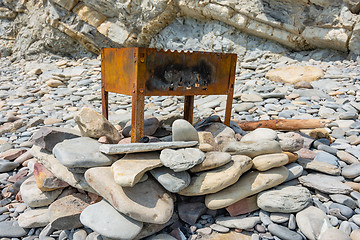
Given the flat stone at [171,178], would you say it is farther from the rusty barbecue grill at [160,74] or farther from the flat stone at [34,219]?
the flat stone at [34,219]

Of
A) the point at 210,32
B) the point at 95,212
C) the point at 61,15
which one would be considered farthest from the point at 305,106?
the point at 61,15

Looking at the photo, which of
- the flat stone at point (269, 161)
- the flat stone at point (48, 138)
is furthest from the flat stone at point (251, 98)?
the flat stone at point (48, 138)

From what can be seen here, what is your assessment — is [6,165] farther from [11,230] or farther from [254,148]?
[254,148]

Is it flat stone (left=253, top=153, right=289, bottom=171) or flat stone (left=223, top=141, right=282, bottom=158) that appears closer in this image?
flat stone (left=253, top=153, right=289, bottom=171)

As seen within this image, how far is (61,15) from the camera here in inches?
509

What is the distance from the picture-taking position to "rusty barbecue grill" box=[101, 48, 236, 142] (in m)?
2.77

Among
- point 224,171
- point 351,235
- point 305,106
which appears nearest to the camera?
point 351,235

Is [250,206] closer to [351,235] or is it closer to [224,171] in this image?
[224,171]

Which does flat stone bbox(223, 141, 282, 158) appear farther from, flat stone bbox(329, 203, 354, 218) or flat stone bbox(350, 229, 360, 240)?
flat stone bbox(350, 229, 360, 240)

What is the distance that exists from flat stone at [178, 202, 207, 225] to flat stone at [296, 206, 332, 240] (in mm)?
892

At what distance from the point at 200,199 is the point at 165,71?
1.46 m

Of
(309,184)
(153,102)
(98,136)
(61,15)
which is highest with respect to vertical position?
(61,15)

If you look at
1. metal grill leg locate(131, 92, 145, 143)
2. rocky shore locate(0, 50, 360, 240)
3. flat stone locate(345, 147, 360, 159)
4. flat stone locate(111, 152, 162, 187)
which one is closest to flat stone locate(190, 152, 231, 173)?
rocky shore locate(0, 50, 360, 240)

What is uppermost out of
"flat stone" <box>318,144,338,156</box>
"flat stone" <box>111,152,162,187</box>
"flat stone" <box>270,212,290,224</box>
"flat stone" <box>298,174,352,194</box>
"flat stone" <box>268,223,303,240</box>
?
"flat stone" <box>111,152,162,187</box>
